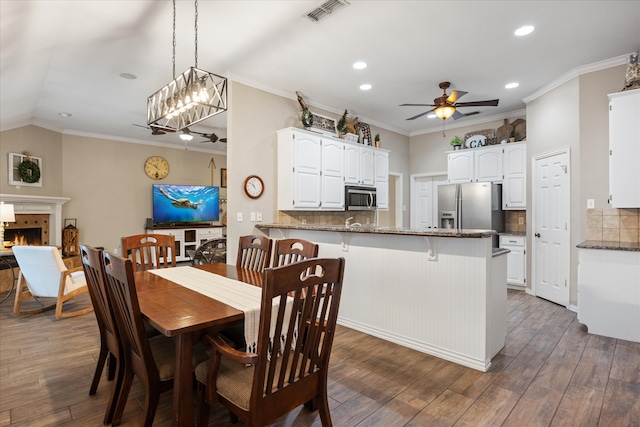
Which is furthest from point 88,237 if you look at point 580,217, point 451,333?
point 580,217

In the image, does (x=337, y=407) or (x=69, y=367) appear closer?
(x=337, y=407)

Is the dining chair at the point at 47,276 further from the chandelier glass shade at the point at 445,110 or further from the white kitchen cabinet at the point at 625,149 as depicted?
the white kitchen cabinet at the point at 625,149

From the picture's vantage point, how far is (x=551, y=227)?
4449 millimetres

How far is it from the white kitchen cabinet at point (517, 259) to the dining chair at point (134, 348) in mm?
4912

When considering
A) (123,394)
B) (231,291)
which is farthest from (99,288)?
(231,291)

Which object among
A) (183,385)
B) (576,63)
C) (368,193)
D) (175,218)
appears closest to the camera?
(183,385)

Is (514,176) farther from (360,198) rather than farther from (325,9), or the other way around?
(325,9)

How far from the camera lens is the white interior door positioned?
4191 mm

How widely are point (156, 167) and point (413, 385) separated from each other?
24.4ft

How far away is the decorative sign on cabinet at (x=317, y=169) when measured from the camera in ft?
14.5

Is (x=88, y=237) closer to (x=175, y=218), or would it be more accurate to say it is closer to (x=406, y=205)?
(x=175, y=218)

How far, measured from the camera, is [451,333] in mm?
2664

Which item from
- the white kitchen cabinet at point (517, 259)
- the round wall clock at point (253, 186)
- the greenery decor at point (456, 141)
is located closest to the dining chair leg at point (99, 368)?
the round wall clock at point (253, 186)

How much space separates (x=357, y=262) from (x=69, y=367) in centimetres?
252
